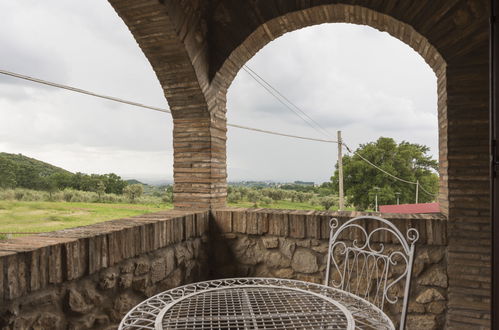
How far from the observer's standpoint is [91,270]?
1630 millimetres

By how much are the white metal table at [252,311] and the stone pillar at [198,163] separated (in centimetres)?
148

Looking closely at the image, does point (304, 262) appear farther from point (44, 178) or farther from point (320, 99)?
point (320, 99)

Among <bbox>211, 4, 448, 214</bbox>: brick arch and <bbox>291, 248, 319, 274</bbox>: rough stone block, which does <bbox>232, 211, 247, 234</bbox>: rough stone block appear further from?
<bbox>211, 4, 448, 214</bbox>: brick arch

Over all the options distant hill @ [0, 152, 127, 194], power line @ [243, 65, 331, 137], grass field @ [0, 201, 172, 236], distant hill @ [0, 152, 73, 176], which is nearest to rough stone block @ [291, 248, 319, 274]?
grass field @ [0, 201, 172, 236]

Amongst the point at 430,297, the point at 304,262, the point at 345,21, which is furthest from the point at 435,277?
the point at 345,21

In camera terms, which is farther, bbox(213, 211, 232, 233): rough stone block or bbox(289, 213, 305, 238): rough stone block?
bbox(213, 211, 232, 233): rough stone block

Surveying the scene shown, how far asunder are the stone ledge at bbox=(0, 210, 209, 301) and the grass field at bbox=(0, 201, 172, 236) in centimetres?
81

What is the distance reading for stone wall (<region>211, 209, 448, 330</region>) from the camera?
2.38m

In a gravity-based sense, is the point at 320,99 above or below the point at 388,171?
above

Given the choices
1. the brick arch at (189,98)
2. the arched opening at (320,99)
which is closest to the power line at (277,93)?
the arched opening at (320,99)

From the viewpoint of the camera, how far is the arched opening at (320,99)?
7918 millimetres

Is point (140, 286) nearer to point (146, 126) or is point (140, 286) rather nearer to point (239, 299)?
point (239, 299)

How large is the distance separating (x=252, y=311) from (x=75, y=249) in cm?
86

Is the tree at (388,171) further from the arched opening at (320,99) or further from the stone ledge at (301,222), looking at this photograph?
the stone ledge at (301,222)
